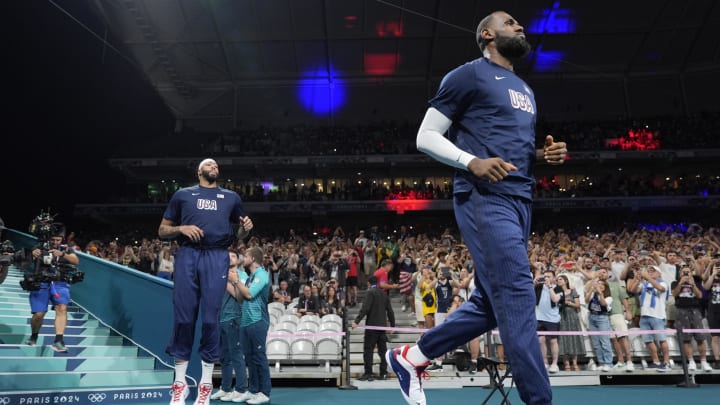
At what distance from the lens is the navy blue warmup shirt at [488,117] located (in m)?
2.42

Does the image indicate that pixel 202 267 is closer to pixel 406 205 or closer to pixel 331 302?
pixel 331 302

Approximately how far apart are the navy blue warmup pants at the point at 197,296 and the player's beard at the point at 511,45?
303cm

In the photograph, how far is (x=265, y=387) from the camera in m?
6.12

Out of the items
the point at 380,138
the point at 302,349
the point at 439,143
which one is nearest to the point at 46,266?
the point at 302,349

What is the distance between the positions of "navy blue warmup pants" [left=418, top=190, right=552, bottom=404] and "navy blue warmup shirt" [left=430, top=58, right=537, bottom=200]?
111 mm

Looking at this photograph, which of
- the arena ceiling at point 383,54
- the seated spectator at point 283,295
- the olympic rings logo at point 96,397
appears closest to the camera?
the olympic rings logo at point 96,397

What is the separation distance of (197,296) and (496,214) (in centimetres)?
304

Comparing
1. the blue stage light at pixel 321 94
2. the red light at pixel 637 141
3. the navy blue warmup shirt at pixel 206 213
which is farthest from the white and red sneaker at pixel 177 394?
the red light at pixel 637 141

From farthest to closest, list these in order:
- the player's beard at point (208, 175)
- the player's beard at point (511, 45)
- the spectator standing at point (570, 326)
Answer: the spectator standing at point (570, 326), the player's beard at point (208, 175), the player's beard at point (511, 45)

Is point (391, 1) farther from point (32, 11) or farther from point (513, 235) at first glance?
point (513, 235)

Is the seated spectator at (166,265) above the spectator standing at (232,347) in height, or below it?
above

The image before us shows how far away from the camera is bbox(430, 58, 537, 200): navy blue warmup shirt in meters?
2.42

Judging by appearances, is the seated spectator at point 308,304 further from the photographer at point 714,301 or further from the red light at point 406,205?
the red light at point 406,205

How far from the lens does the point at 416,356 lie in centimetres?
272
